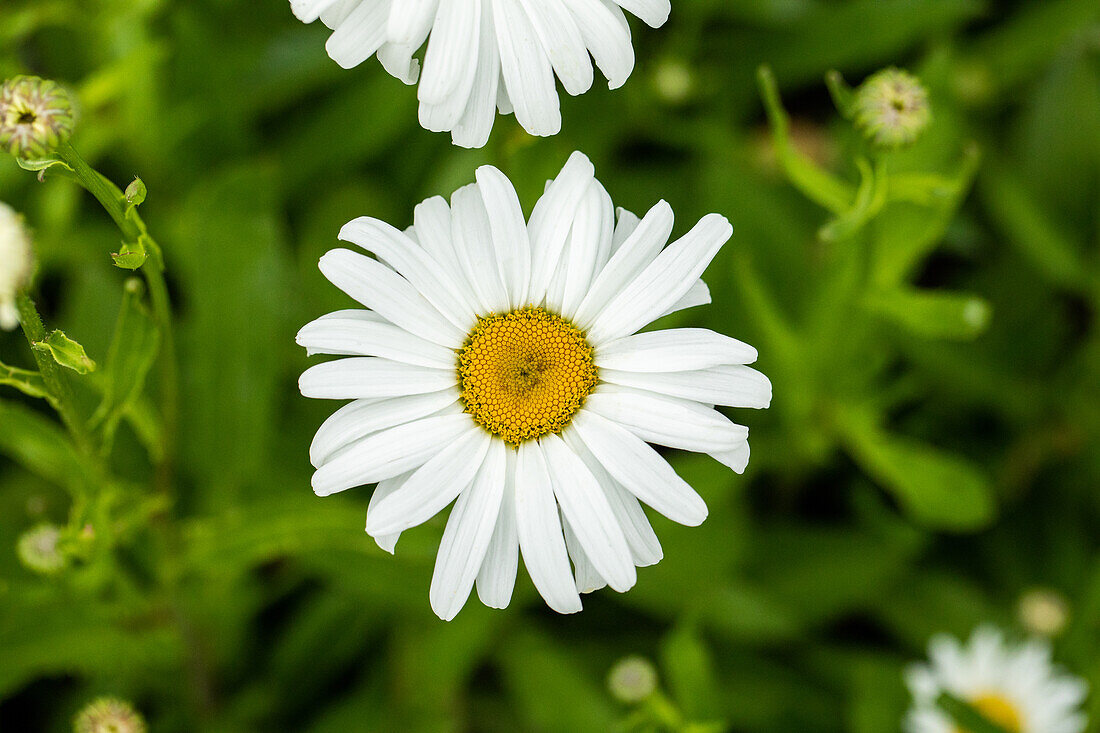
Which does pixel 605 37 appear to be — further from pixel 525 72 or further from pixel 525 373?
pixel 525 373

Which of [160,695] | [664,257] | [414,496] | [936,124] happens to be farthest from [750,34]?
[160,695]

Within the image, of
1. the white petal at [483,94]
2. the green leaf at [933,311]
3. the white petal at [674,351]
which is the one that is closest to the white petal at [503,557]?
the white petal at [674,351]

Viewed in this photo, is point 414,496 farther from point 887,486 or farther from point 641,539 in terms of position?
point 887,486

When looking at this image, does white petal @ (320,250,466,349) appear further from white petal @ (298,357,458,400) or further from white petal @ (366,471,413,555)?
white petal @ (366,471,413,555)

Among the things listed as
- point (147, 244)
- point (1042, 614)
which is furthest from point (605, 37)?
point (1042, 614)

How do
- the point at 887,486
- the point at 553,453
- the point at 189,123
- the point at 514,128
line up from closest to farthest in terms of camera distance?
the point at 553,453 < the point at 514,128 < the point at 189,123 < the point at 887,486

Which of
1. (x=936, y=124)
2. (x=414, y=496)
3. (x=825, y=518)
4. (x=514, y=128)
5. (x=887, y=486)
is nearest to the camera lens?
(x=414, y=496)

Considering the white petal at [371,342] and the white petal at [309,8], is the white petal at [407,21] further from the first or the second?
the white petal at [371,342]
